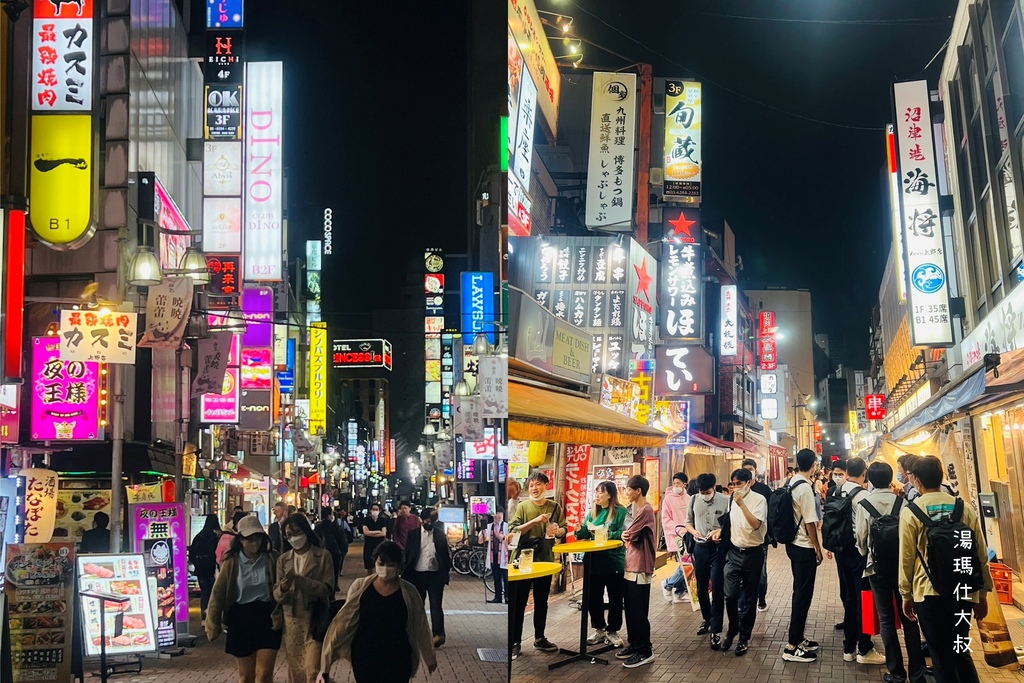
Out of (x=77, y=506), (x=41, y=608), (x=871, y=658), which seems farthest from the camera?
(x=871, y=658)

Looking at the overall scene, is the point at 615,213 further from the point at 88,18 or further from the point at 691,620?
the point at 88,18

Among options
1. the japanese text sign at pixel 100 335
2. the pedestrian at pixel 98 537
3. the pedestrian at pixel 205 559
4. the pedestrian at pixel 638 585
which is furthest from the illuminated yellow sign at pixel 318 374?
the pedestrian at pixel 638 585

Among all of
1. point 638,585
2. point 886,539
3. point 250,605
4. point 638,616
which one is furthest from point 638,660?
point 250,605

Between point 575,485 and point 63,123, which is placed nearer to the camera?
point 63,123

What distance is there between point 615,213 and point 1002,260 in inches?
262

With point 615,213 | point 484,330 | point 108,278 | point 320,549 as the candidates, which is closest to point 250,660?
point 320,549

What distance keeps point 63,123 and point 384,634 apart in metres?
5.68

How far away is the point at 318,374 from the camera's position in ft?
22.5

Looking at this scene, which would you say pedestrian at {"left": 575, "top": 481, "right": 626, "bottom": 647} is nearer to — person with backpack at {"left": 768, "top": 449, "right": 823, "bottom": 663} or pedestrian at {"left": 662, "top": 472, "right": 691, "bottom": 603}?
person with backpack at {"left": 768, "top": 449, "right": 823, "bottom": 663}

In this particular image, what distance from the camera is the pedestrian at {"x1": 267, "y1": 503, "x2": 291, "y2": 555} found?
661 centimetres

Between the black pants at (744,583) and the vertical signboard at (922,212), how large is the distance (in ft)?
30.2

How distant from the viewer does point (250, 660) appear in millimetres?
6598

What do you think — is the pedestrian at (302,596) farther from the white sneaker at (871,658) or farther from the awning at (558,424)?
the white sneaker at (871,658)

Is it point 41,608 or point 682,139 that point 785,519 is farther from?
point 682,139
